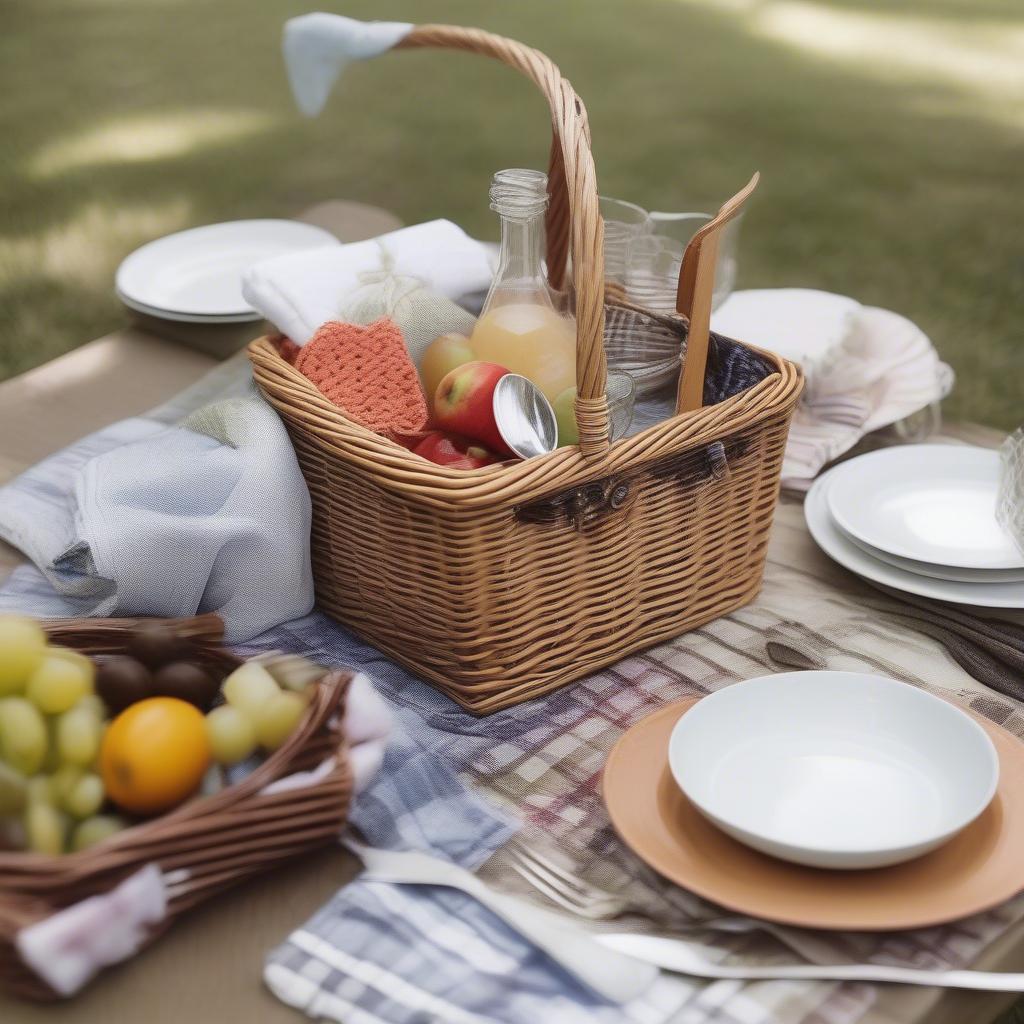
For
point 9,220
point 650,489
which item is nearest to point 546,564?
point 650,489

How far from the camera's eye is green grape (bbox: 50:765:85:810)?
2.39 ft

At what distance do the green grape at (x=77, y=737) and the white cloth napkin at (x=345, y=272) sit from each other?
17.0 inches

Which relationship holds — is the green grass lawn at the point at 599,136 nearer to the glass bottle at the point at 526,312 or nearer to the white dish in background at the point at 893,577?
the white dish in background at the point at 893,577

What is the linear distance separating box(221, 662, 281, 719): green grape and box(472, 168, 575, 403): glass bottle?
12.9 inches

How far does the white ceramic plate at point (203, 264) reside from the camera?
1590 millimetres

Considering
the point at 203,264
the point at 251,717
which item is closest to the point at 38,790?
the point at 251,717

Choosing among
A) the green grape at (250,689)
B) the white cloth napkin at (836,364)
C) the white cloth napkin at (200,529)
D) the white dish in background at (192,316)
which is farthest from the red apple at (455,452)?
the white dish in background at (192,316)

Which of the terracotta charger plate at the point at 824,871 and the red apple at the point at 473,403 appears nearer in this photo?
the terracotta charger plate at the point at 824,871

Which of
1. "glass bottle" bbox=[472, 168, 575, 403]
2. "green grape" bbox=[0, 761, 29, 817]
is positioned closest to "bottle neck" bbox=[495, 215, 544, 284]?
"glass bottle" bbox=[472, 168, 575, 403]

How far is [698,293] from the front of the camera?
958 mm

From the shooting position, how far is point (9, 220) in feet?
10.9

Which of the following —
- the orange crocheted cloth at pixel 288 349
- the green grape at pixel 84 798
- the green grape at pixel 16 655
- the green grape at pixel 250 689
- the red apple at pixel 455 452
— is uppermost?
the orange crocheted cloth at pixel 288 349

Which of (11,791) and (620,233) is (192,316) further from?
(11,791)

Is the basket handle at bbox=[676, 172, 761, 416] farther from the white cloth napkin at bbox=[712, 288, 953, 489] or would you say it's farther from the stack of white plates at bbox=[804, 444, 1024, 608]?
the white cloth napkin at bbox=[712, 288, 953, 489]
